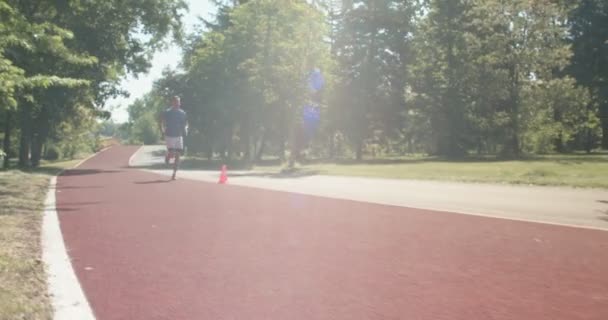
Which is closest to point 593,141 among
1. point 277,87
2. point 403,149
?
point 403,149

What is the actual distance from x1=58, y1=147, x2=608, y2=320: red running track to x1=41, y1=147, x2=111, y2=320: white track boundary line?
74 mm

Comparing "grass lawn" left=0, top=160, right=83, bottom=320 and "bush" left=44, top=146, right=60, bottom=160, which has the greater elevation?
"bush" left=44, top=146, right=60, bottom=160

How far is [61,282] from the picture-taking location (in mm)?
4062

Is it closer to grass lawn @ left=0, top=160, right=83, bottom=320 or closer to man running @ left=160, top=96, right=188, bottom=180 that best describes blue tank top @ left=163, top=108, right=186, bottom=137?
man running @ left=160, top=96, right=188, bottom=180

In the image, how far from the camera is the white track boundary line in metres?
3.42

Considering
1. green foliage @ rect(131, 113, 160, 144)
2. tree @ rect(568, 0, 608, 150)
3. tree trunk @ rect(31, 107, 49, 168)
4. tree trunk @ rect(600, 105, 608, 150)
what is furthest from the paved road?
green foliage @ rect(131, 113, 160, 144)

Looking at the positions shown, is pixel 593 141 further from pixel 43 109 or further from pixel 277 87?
pixel 43 109

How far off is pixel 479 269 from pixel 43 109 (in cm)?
2664

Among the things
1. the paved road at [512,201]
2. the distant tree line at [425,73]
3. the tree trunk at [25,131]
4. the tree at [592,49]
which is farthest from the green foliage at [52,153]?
the tree at [592,49]

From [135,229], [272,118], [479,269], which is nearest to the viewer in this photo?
[479,269]

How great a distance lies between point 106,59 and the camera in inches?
1045

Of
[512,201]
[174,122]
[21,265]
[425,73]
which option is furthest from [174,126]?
[425,73]

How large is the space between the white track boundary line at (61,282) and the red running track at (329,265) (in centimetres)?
7

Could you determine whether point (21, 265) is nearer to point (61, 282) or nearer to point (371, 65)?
point (61, 282)
